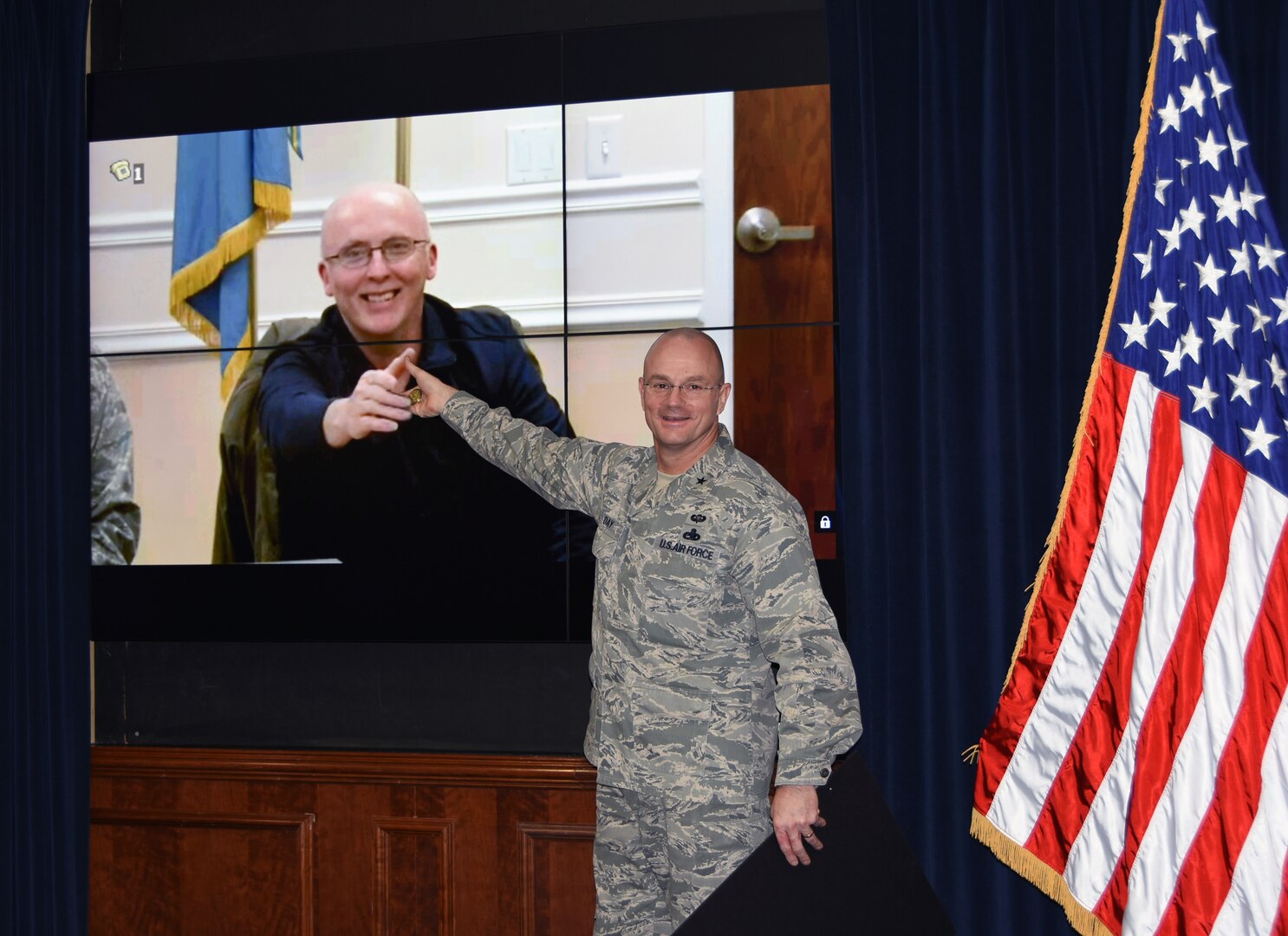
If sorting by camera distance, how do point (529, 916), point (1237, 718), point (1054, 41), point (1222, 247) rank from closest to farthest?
point (1237, 718) → point (1222, 247) → point (1054, 41) → point (529, 916)

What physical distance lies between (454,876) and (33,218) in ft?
6.12

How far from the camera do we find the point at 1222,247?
205 cm

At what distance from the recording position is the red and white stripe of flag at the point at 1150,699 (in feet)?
6.18

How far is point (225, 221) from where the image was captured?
2.72 meters

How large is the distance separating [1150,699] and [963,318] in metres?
0.89

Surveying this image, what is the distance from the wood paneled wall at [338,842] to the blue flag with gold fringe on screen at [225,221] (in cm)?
94

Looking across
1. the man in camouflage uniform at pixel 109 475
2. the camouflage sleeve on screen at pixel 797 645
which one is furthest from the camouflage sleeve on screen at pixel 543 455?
the man in camouflage uniform at pixel 109 475

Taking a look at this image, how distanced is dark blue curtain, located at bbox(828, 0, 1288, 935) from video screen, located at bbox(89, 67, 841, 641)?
0.41ft

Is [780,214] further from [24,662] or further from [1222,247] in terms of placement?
[24,662]

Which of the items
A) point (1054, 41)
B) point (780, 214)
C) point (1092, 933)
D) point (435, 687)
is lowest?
point (1092, 933)

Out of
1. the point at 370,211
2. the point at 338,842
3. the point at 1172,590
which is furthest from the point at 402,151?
the point at 1172,590

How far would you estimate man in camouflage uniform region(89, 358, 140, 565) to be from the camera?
2775 mm

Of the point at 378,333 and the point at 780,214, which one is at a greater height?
the point at 780,214

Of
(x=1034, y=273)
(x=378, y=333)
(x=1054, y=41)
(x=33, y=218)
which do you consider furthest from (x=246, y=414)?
(x=1054, y=41)
